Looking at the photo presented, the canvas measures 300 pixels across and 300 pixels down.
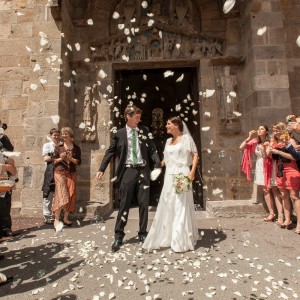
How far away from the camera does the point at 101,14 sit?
26.8 feet

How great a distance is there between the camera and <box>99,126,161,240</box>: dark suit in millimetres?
4098

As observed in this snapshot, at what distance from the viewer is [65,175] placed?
5.36 meters

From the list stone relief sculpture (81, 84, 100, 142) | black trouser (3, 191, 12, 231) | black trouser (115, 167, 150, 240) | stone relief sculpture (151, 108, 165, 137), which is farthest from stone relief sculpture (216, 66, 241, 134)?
stone relief sculpture (151, 108, 165, 137)

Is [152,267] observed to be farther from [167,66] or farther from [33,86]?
[167,66]

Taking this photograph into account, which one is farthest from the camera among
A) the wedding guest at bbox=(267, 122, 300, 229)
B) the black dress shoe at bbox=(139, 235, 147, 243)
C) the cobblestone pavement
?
the wedding guest at bbox=(267, 122, 300, 229)

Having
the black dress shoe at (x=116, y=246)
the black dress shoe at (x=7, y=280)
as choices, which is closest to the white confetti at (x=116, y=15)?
the black dress shoe at (x=116, y=246)

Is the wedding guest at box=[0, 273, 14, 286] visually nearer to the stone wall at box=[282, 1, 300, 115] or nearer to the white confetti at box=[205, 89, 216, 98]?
the white confetti at box=[205, 89, 216, 98]

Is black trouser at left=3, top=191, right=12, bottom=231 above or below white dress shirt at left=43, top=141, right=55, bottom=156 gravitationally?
below

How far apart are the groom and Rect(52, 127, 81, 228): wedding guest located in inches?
56.9

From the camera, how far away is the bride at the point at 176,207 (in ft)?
12.8

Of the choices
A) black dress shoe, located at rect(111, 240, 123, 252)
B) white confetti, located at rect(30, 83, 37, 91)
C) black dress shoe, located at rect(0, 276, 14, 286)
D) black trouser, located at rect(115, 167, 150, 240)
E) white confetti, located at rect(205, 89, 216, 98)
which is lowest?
black dress shoe, located at rect(0, 276, 14, 286)

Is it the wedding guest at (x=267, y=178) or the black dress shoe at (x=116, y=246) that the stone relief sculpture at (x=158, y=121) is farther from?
the black dress shoe at (x=116, y=246)

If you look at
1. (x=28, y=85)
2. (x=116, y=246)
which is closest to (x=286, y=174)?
(x=116, y=246)

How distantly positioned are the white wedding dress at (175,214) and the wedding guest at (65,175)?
2.03 meters
